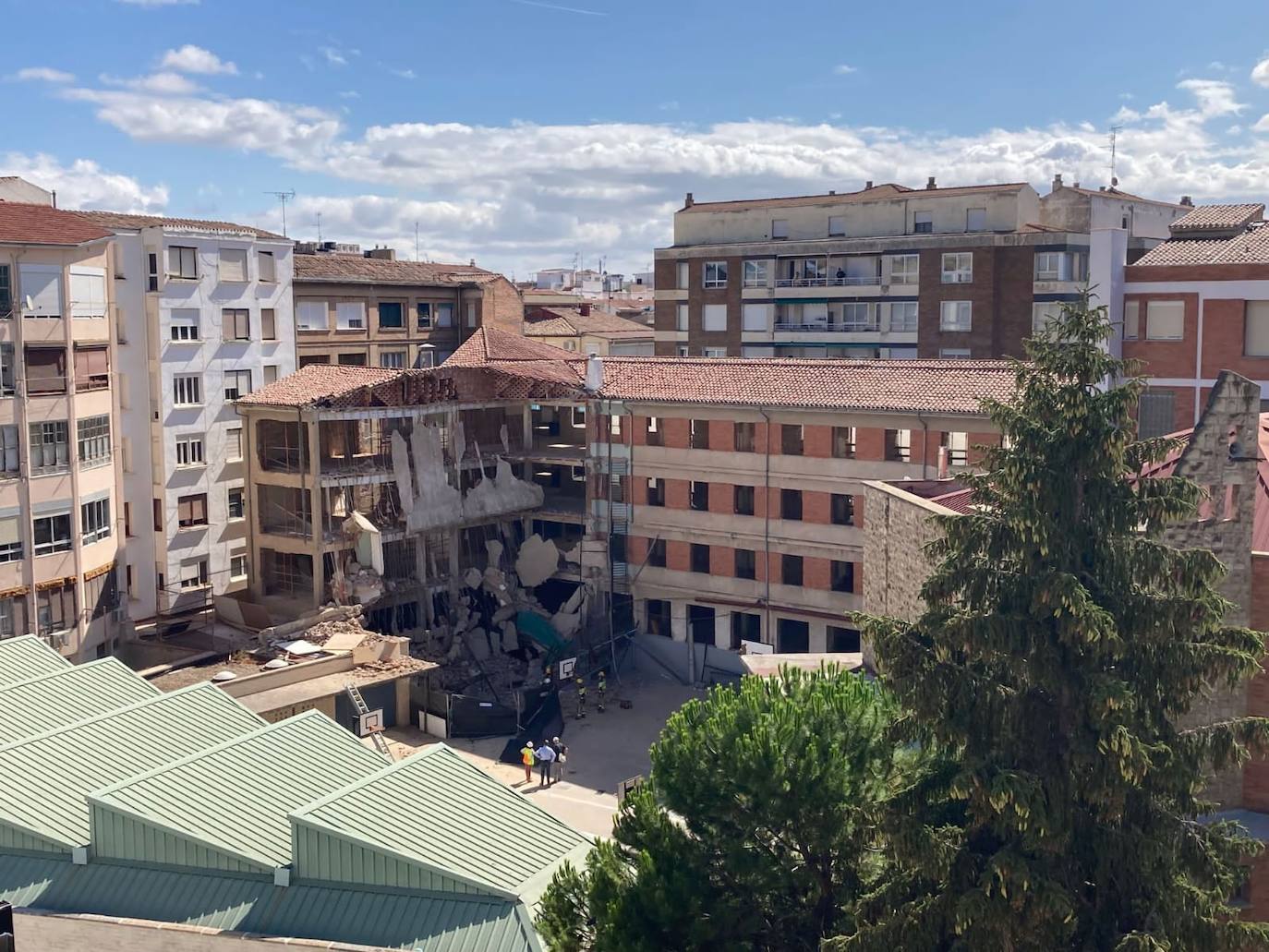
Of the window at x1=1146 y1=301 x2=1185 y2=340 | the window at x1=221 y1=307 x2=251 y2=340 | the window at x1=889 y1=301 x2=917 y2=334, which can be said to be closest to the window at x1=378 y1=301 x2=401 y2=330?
the window at x1=221 y1=307 x2=251 y2=340

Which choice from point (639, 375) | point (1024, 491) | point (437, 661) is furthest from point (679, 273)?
point (1024, 491)

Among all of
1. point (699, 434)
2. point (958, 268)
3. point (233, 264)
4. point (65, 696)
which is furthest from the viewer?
point (958, 268)

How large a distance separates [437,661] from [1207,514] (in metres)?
35.8

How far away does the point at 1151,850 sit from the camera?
62.1 ft

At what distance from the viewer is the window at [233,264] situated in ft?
205

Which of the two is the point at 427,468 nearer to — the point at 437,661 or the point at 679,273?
the point at 437,661

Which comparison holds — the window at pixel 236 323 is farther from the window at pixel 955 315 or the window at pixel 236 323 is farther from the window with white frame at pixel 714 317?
the window at pixel 955 315

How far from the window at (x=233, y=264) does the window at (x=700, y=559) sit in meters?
25.5

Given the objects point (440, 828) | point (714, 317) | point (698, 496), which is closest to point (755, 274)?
point (714, 317)

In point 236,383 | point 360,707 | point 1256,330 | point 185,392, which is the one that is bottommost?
point 360,707

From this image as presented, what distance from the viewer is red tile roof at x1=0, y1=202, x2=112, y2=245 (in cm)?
4425

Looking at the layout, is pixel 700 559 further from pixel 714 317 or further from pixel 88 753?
pixel 88 753

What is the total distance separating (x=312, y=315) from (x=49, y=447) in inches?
948

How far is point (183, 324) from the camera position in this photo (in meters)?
60.8
